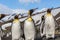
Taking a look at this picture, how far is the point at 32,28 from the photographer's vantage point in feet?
20.6

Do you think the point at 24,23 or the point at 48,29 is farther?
the point at 24,23

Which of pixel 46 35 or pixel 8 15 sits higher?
pixel 8 15

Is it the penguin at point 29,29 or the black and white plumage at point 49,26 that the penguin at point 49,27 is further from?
the penguin at point 29,29

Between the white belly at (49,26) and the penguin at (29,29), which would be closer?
the white belly at (49,26)

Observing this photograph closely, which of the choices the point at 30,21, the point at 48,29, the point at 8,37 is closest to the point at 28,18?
the point at 30,21

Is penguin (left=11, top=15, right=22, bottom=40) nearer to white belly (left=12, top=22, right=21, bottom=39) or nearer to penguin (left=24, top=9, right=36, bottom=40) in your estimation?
white belly (left=12, top=22, right=21, bottom=39)

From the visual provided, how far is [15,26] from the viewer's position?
6.56m

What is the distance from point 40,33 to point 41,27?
173 millimetres

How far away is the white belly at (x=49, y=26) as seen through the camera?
6.01 m

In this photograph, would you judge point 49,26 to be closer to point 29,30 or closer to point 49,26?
point 49,26

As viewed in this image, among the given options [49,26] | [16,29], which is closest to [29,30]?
[16,29]

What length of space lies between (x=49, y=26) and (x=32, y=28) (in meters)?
0.40

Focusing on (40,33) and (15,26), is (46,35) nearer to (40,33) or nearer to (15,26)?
(40,33)

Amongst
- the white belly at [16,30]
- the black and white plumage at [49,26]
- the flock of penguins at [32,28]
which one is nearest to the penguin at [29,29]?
the flock of penguins at [32,28]
